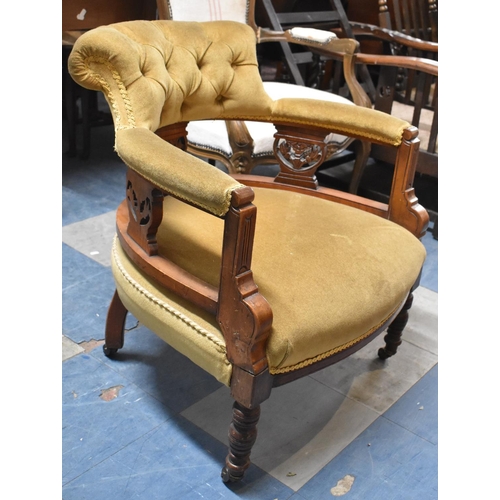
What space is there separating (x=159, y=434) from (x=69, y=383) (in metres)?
0.30

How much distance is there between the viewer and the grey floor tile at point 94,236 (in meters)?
2.18

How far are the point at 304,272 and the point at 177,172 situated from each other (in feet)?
1.10

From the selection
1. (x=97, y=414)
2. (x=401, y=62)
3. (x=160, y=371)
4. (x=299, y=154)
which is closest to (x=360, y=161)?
(x=401, y=62)

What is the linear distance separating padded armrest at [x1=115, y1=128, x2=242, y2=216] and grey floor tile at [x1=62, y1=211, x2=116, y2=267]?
0.98 m

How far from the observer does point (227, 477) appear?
1.31m

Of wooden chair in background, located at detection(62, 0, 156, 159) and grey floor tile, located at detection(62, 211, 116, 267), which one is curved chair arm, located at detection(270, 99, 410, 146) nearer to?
grey floor tile, located at detection(62, 211, 116, 267)

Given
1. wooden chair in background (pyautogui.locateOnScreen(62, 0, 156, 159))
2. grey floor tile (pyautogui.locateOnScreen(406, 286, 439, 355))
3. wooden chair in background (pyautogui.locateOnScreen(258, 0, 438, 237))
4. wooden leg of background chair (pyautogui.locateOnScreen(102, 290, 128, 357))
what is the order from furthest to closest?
wooden chair in background (pyautogui.locateOnScreen(62, 0, 156, 159)) → wooden chair in background (pyautogui.locateOnScreen(258, 0, 438, 237)) → grey floor tile (pyautogui.locateOnScreen(406, 286, 439, 355)) → wooden leg of background chair (pyautogui.locateOnScreen(102, 290, 128, 357))

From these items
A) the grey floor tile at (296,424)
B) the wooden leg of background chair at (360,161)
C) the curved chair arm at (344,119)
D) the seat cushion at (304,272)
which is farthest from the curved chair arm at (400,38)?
the grey floor tile at (296,424)

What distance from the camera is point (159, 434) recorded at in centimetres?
145

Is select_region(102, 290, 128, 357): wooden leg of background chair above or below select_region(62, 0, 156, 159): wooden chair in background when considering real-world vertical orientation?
below

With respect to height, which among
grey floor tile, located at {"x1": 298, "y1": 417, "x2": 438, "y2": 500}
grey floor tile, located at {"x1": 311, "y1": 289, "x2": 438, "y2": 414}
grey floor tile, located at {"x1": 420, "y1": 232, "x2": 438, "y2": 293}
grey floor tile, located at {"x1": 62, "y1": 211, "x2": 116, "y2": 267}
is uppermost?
grey floor tile, located at {"x1": 420, "y1": 232, "x2": 438, "y2": 293}

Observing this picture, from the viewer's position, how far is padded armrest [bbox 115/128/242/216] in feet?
3.41

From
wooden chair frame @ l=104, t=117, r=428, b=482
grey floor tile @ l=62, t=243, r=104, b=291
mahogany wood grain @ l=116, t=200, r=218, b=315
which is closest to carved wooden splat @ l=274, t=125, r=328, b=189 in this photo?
wooden chair frame @ l=104, t=117, r=428, b=482

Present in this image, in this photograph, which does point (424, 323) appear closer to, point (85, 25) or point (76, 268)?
point (76, 268)
